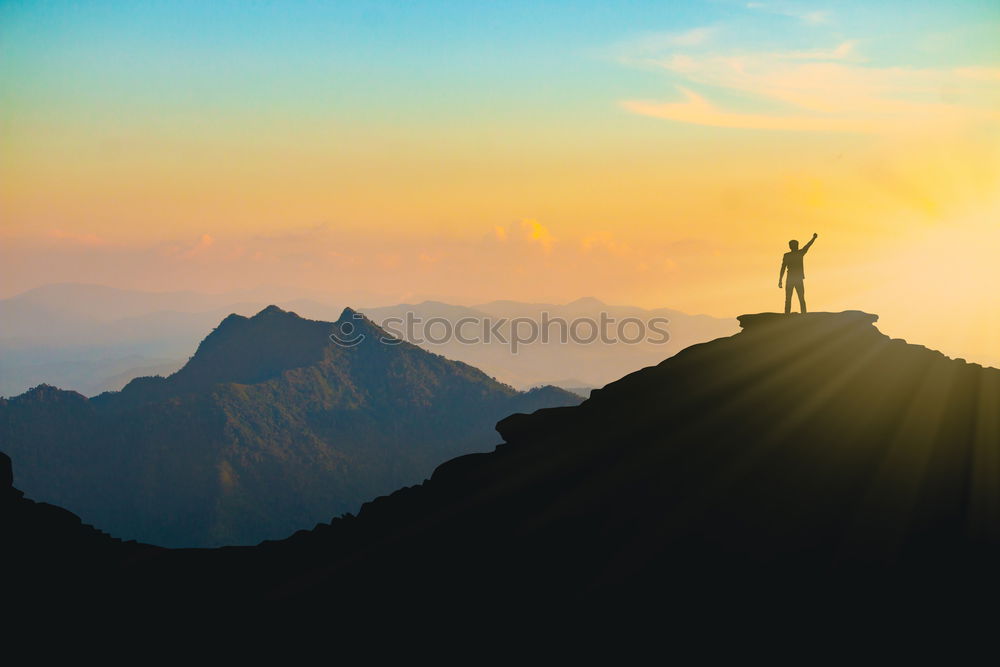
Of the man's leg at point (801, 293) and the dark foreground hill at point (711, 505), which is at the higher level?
the man's leg at point (801, 293)

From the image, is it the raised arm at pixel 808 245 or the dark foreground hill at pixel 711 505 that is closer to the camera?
the dark foreground hill at pixel 711 505

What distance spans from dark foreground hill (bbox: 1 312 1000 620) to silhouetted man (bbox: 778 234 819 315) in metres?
1.34

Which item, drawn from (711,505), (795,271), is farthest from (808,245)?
(711,505)

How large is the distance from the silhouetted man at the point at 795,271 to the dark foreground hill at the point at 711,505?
1344 millimetres

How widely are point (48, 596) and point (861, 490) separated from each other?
132 feet

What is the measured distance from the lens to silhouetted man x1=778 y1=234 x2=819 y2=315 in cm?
5191

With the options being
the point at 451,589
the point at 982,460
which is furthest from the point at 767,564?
the point at 451,589

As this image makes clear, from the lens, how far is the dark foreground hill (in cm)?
4031

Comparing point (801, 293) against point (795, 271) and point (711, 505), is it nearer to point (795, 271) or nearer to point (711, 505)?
point (795, 271)

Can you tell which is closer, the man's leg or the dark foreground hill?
the dark foreground hill

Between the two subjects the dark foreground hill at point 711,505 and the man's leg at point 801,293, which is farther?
the man's leg at point 801,293

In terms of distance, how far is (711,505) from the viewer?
4416cm

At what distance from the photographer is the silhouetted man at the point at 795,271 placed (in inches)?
2044

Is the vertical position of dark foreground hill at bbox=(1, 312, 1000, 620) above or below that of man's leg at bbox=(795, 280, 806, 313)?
below
